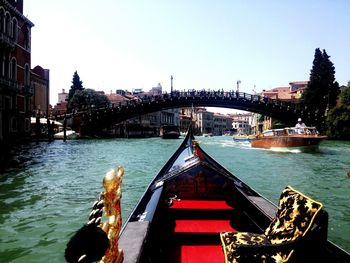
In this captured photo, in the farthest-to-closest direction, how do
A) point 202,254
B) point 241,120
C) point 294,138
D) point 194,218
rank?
point 241,120 < point 294,138 < point 194,218 < point 202,254

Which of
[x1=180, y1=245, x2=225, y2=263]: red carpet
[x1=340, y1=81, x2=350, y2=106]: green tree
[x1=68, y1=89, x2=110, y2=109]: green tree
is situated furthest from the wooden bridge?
[x1=180, y1=245, x2=225, y2=263]: red carpet

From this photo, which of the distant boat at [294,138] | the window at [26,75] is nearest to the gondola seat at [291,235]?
the distant boat at [294,138]

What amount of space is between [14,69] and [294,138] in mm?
11380

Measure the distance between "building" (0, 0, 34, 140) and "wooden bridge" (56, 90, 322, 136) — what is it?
5904 millimetres

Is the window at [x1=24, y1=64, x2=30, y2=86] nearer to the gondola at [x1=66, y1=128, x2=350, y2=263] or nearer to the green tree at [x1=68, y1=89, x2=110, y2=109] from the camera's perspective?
the green tree at [x1=68, y1=89, x2=110, y2=109]

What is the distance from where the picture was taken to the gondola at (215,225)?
143cm

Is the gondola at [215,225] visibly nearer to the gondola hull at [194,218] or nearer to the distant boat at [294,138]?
the gondola hull at [194,218]

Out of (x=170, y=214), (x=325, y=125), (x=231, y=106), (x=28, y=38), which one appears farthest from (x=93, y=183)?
(x=325, y=125)

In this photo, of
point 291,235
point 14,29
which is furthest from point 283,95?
point 291,235

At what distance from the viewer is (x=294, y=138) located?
44.1 feet

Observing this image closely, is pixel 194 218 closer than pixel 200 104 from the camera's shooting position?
Yes

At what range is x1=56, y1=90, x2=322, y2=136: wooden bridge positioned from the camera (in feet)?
68.9

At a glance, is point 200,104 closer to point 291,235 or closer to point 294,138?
point 294,138

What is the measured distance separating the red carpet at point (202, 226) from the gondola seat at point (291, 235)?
586 millimetres
